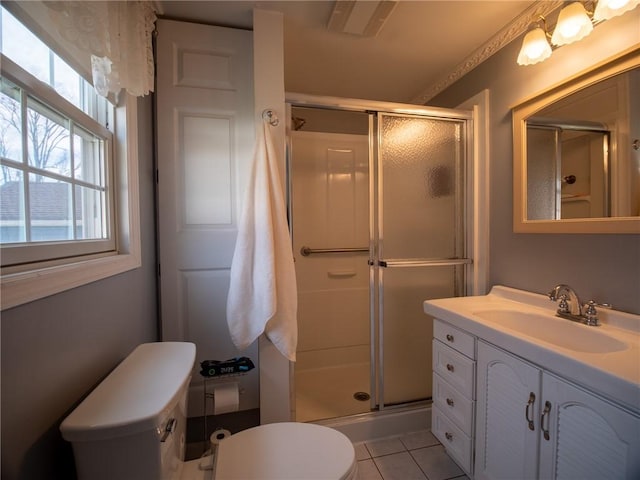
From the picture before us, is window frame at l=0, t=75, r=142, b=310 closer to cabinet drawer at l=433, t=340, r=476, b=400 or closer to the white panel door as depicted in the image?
the white panel door

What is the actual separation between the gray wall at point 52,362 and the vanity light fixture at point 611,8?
1.95 meters

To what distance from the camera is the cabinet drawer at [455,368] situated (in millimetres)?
1191

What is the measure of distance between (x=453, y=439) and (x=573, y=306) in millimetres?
799

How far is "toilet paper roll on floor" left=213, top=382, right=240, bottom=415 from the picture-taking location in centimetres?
125

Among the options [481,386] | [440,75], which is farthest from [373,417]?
[440,75]

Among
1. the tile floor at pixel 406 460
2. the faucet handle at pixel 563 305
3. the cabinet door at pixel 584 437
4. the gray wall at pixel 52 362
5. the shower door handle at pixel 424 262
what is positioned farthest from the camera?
the shower door handle at pixel 424 262

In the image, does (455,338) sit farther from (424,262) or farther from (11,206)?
(11,206)

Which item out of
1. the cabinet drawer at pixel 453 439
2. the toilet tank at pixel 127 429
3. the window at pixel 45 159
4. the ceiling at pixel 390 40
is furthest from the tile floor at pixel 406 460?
the ceiling at pixel 390 40

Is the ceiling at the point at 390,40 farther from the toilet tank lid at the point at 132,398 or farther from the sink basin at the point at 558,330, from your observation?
the toilet tank lid at the point at 132,398

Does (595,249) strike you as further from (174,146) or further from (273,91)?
(174,146)

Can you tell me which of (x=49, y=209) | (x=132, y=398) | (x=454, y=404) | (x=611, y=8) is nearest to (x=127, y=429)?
(x=132, y=398)

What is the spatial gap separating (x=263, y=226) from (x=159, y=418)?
79 centimetres

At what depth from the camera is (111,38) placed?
812 millimetres

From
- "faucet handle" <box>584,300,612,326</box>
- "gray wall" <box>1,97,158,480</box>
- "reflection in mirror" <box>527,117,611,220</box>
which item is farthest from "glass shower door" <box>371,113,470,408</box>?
"gray wall" <box>1,97,158,480</box>
